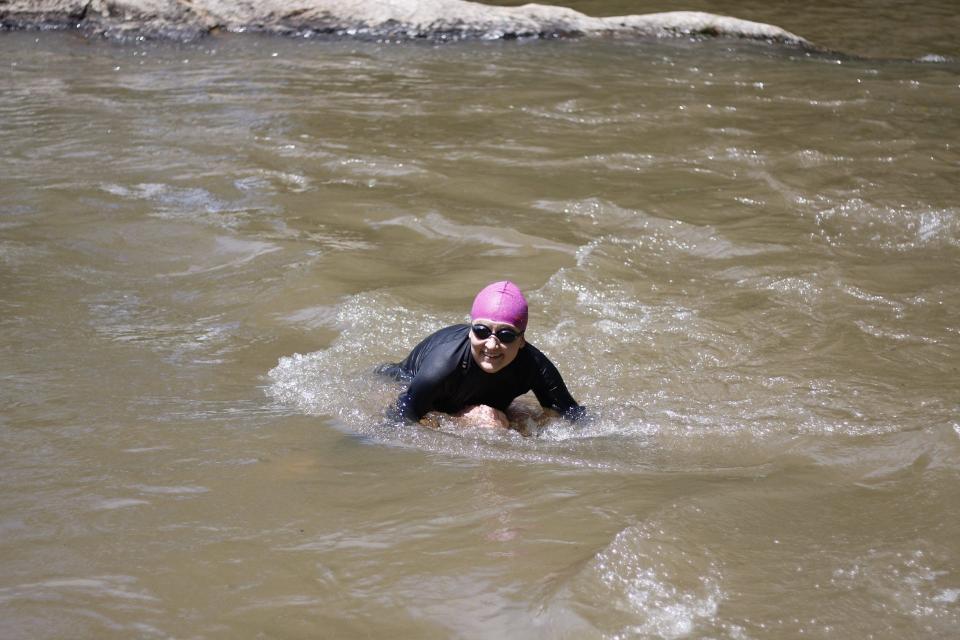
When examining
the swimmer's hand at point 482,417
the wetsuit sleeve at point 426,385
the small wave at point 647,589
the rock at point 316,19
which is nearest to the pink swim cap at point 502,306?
the wetsuit sleeve at point 426,385

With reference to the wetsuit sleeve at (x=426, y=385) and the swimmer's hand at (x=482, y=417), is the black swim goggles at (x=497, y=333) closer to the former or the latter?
the wetsuit sleeve at (x=426, y=385)

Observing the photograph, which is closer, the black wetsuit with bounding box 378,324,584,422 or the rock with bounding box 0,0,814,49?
the black wetsuit with bounding box 378,324,584,422

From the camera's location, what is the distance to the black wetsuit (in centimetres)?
496

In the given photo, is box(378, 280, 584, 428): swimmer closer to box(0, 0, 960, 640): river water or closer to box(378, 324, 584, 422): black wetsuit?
box(378, 324, 584, 422): black wetsuit

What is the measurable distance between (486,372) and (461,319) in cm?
150

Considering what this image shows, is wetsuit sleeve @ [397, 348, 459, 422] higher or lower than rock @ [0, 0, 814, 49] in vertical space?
lower

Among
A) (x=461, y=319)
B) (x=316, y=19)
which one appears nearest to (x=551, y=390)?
(x=461, y=319)

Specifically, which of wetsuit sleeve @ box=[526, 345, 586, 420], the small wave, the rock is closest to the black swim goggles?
wetsuit sleeve @ box=[526, 345, 586, 420]

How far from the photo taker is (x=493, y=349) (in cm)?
479

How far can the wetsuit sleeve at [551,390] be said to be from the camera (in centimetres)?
515

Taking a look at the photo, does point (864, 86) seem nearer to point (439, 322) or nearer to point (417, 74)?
point (417, 74)

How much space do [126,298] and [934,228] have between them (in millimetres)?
5532

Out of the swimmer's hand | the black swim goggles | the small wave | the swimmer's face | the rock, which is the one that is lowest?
the swimmer's hand

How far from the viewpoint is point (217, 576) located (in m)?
3.40
